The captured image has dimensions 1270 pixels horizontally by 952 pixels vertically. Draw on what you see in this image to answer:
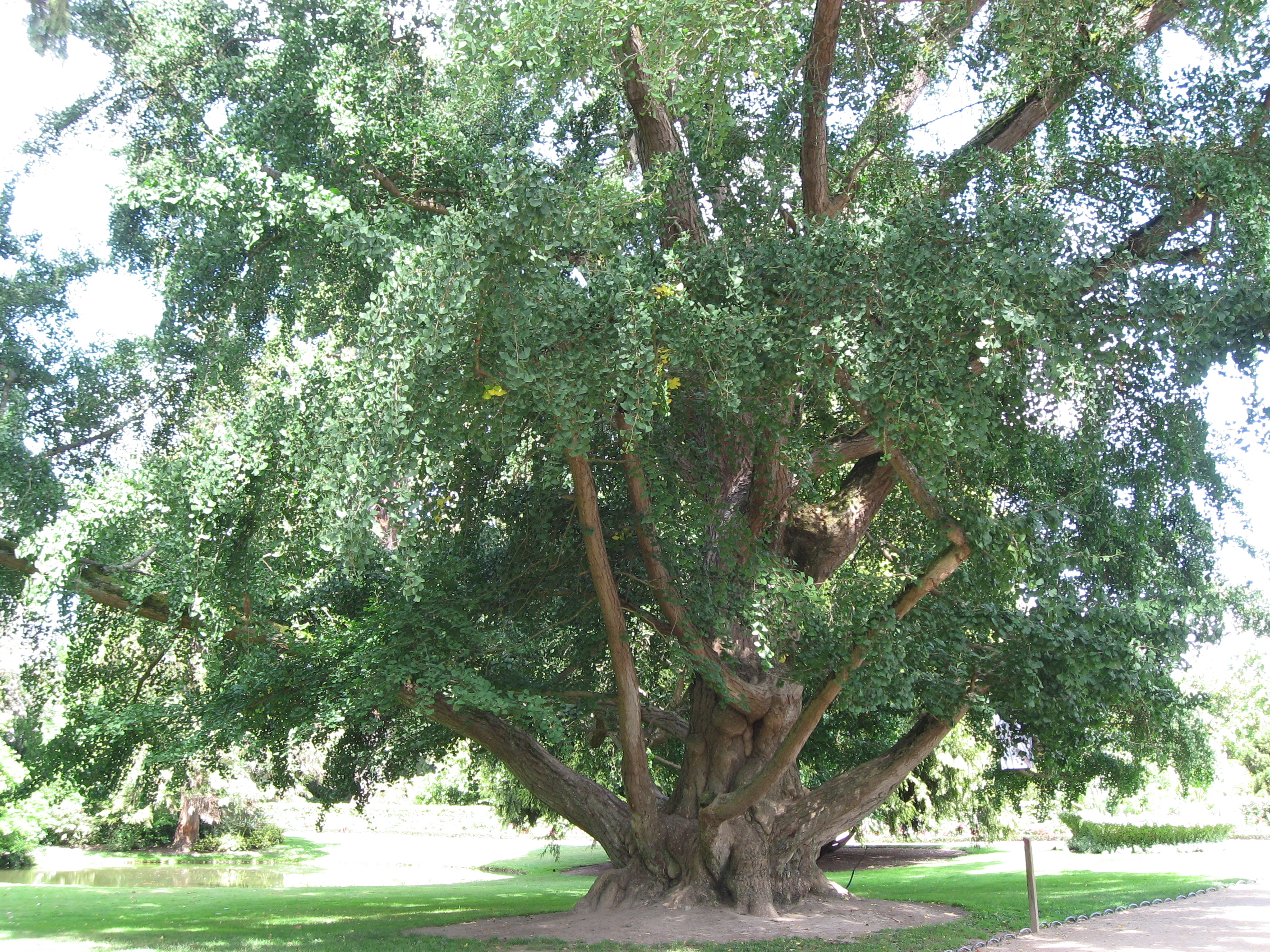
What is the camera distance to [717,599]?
31.6 ft

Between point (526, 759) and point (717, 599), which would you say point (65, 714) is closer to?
point (526, 759)

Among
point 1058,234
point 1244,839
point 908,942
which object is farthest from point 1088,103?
point 1244,839

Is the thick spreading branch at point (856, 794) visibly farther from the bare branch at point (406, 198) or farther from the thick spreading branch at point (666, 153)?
the bare branch at point (406, 198)

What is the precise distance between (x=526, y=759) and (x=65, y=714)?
5744mm

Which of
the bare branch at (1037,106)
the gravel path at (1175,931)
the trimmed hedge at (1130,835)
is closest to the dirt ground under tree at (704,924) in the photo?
the gravel path at (1175,931)

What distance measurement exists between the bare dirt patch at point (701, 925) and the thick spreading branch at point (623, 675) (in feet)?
2.83

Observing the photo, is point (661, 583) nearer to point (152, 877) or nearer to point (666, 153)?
point (666, 153)

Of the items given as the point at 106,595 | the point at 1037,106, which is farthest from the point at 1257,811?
the point at 106,595

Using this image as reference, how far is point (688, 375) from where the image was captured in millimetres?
8578

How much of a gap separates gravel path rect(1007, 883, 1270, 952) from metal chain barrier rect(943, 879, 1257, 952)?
0.33 feet

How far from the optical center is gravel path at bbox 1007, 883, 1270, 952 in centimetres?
787

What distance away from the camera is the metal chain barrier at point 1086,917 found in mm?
8609

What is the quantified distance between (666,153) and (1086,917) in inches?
352

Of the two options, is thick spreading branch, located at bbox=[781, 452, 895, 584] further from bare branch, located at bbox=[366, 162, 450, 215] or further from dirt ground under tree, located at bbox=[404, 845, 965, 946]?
bare branch, located at bbox=[366, 162, 450, 215]
